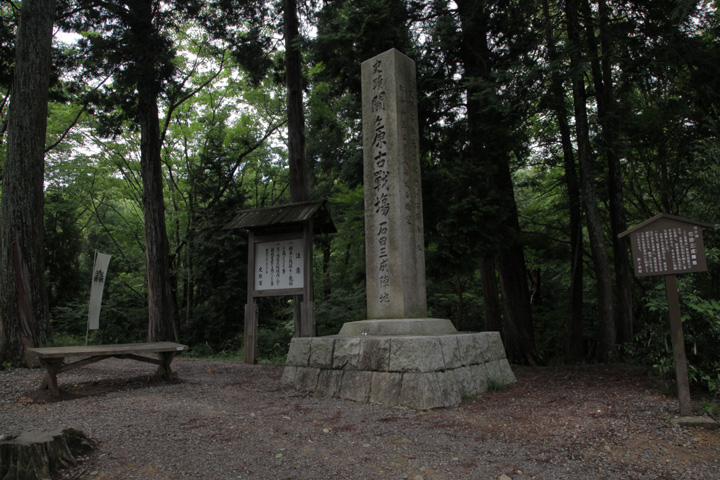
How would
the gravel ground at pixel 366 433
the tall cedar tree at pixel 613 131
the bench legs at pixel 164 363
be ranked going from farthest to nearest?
the tall cedar tree at pixel 613 131 → the bench legs at pixel 164 363 → the gravel ground at pixel 366 433

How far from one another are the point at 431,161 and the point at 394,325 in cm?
472

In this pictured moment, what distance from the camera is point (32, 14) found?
294 inches

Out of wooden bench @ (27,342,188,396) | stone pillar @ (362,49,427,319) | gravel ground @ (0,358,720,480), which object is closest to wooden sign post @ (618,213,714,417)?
gravel ground @ (0,358,720,480)

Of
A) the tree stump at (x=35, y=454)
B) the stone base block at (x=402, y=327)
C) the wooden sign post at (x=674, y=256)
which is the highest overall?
the wooden sign post at (x=674, y=256)

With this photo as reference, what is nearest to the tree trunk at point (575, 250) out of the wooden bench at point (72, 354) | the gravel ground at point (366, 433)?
the gravel ground at point (366, 433)

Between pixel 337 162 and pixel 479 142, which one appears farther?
pixel 337 162

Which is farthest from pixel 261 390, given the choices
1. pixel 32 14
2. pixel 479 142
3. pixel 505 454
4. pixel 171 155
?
pixel 171 155

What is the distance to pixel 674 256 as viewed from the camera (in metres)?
4.09

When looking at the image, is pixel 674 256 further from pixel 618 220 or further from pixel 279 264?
pixel 279 264

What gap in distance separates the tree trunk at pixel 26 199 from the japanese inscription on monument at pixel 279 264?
3.50m

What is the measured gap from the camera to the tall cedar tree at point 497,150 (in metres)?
7.68

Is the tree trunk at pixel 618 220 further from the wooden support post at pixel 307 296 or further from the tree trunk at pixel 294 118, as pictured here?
the tree trunk at pixel 294 118

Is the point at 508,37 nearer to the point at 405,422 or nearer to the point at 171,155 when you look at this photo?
the point at 405,422

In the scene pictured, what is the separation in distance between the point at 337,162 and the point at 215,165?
5.27 m
